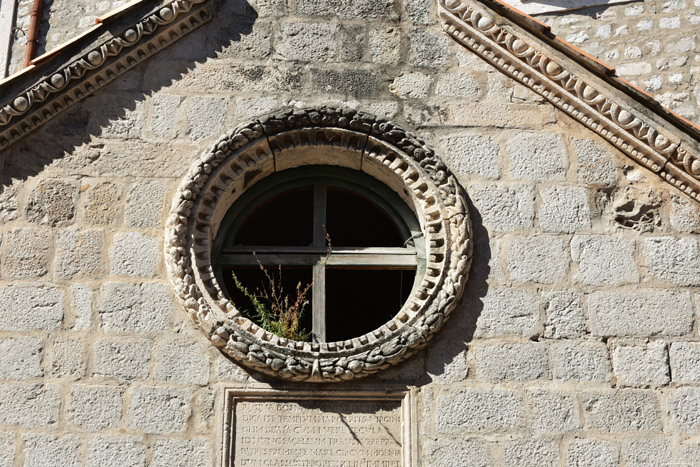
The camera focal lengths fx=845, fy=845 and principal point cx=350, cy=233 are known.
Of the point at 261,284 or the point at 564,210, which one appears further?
the point at 261,284

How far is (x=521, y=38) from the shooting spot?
16.9 ft

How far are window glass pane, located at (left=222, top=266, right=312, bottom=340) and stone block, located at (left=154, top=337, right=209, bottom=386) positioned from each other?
0.59 meters

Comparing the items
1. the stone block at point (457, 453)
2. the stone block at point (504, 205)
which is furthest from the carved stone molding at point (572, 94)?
the stone block at point (457, 453)

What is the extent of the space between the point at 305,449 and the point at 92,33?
109 inches

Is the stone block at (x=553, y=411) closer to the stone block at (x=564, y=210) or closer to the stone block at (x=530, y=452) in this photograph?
the stone block at (x=530, y=452)

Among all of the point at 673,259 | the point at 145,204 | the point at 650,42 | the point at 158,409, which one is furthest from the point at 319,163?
the point at 650,42

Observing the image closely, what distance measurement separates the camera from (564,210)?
4.93 metres

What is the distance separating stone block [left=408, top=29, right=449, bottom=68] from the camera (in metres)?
5.31

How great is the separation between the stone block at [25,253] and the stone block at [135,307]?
16.3 inches

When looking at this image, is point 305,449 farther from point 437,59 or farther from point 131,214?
point 437,59

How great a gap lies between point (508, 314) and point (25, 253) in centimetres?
275

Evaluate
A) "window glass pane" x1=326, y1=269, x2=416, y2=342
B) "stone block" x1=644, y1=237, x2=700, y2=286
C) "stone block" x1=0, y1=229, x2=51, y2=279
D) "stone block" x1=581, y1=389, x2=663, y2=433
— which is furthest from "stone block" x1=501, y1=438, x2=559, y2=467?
"window glass pane" x1=326, y1=269, x2=416, y2=342

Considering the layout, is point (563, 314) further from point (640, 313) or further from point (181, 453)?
point (181, 453)

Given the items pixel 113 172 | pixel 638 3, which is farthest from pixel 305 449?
pixel 638 3
